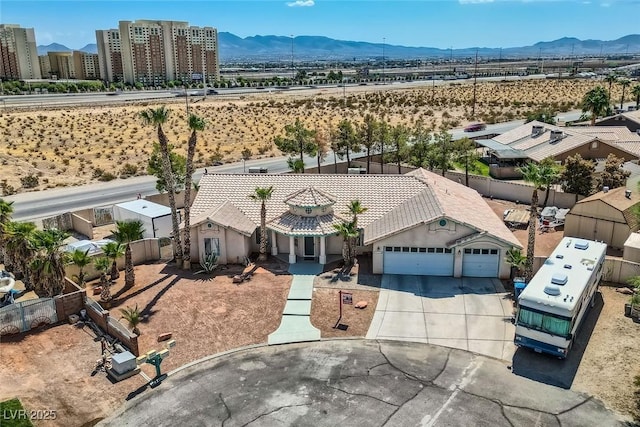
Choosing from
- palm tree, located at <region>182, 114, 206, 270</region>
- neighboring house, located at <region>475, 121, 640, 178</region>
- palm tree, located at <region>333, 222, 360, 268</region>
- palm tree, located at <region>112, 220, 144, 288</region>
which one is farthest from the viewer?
neighboring house, located at <region>475, 121, 640, 178</region>

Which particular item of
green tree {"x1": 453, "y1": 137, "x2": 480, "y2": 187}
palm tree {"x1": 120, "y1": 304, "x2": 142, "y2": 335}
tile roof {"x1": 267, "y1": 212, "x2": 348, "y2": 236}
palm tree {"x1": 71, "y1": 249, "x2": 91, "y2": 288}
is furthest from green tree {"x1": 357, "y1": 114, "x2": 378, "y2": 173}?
palm tree {"x1": 120, "y1": 304, "x2": 142, "y2": 335}

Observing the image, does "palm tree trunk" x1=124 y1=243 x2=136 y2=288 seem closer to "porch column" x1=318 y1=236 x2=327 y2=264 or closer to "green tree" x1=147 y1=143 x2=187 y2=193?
"porch column" x1=318 y1=236 x2=327 y2=264

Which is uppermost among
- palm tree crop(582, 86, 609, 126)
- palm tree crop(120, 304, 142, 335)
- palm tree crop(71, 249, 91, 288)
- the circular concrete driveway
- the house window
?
palm tree crop(582, 86, 609, 126)

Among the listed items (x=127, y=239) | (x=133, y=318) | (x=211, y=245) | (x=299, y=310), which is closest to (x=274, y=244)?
(x=211, y=245)

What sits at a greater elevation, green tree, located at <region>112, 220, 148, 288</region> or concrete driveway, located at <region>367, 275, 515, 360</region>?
green tree, located at <region>112, 220, 148, 288</region>

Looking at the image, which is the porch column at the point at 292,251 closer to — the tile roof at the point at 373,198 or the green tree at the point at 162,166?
the tile roof at the point at 373,198

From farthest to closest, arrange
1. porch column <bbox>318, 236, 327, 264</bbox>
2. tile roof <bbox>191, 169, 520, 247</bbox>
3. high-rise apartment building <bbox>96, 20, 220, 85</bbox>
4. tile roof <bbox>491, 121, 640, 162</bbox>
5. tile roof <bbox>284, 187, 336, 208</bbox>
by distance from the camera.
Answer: high-rise apartment building <bbox>96, 20, 220, 85</bbox> < tile roof <bbox>491, 121, 640, 162</bbox> < tile roof <bbox>284, 187, 336, 208</bbox> < porch column <bbox>318, 236, 327, 264</bbox> < tile roof <bbox>191, 169, 520, 247</bbox>

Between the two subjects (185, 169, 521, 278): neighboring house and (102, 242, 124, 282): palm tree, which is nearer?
(102, 242, 124, 282): palm tree
